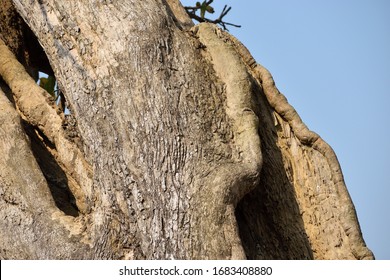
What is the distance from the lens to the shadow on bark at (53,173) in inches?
222

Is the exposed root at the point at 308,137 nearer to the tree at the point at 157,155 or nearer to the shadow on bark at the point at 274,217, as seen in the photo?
the tree at the point at 157,155

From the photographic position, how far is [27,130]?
5926 mm

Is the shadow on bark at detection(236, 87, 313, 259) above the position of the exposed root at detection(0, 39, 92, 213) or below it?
below

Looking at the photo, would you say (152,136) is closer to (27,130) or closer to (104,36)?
(104,36)

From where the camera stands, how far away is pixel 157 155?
4.79 m

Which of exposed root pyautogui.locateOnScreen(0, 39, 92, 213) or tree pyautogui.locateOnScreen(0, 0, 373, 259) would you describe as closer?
tree pyautogui.locateOnScreen(0, 0, 373, 259)

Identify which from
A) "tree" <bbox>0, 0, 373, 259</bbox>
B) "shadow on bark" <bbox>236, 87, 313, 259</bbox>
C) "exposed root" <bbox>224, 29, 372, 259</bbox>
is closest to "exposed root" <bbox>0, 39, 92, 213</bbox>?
"tree" <bbox>0, 0, 373, 259</bbox>

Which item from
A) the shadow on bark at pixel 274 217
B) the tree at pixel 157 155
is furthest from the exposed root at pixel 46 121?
the shadow on bark at pixel 274 217

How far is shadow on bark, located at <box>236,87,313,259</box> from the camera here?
543 cm

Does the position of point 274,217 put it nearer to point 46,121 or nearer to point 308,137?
point 308,137

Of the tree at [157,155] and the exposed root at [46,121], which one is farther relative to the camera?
the exposed root at [46,121]

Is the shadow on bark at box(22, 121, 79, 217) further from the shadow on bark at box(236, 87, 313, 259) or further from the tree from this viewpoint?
the shadow on bark at box(236, 87, 313, 259)

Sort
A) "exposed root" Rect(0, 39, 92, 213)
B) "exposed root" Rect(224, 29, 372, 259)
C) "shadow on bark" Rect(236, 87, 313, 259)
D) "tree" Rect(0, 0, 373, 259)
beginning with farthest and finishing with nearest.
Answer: "exposed root" Rect(0, 39, 92, 213)
"shadow on bark" Rect(236, 87, 313, 259)
"exposed root" Rect(224, 29, 372, 259)
"tree" Rect(0, 0, 373, 259)

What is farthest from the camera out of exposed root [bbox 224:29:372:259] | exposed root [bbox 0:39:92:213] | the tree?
exposed root [bbox 0:39:92:213]
